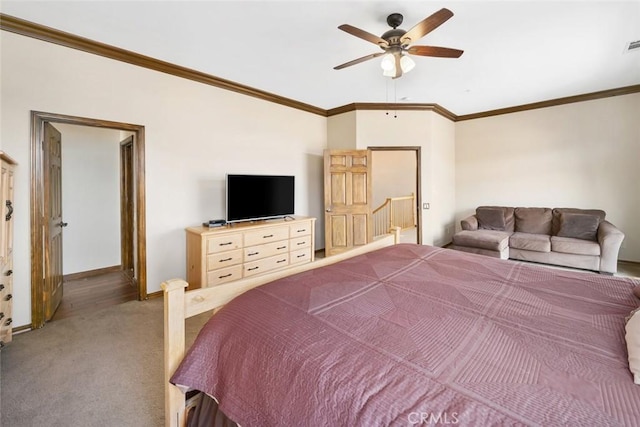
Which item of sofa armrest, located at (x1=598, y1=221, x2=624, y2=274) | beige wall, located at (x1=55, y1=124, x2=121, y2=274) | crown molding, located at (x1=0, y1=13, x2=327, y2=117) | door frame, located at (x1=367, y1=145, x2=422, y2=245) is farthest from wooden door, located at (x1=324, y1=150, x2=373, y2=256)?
beige wall, located at (x1=55, y1=124, x2=121, y2=274)

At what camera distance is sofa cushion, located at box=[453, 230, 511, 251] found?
14.3 feet

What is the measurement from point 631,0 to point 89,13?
4.50 meters

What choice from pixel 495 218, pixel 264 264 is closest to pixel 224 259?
pixel 264 264

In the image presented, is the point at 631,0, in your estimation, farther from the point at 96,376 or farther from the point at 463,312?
the point at 96,376

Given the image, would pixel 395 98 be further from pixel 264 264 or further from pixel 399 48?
pixel 264 264

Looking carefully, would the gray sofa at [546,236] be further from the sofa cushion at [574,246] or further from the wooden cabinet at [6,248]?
the wooden cabinet at [6,248]

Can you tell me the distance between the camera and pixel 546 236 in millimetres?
4516

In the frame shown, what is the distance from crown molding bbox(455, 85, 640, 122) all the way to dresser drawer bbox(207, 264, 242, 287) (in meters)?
5.29

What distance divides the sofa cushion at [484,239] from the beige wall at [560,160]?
1.11 meters

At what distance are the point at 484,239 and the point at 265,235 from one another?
3.41 meters

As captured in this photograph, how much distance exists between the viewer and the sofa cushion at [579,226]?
4199 millimetres

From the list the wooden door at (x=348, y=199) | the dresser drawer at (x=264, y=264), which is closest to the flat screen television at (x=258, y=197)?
the dresser drawer at (x=264, y=264)

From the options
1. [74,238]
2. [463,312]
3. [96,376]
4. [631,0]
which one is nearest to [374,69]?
[631,0]

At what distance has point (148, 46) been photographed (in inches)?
115
